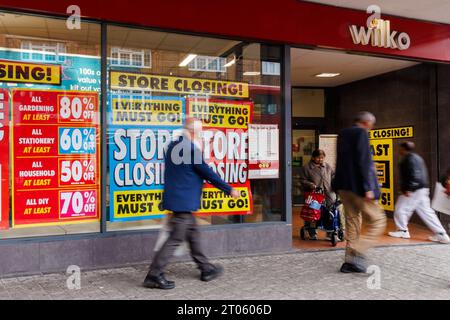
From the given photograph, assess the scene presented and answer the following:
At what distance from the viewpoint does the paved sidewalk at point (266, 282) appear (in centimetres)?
488

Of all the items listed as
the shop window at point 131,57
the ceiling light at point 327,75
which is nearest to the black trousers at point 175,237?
the shop window at point 131,57

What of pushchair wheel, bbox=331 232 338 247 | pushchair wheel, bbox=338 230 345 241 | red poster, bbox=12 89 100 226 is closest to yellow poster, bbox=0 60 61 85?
red poster, bbox=12 89 100 226

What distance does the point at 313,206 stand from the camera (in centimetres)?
754

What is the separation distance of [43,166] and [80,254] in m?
1.18

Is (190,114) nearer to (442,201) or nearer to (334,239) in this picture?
(334,239)

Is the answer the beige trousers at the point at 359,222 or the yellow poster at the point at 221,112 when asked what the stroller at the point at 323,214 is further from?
the yellow poster at the point at 221,112

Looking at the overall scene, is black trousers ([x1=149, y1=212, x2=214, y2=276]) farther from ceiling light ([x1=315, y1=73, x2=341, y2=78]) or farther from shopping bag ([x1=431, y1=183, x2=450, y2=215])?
ceiling light ([x1=315, y1=73, x2=341, y2=78])

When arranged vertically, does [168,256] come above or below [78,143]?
below

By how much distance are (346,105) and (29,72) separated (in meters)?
8.51

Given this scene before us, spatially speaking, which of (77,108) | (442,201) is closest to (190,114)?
(77,108)

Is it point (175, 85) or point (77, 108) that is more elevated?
point (175, 85)

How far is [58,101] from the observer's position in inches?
237
